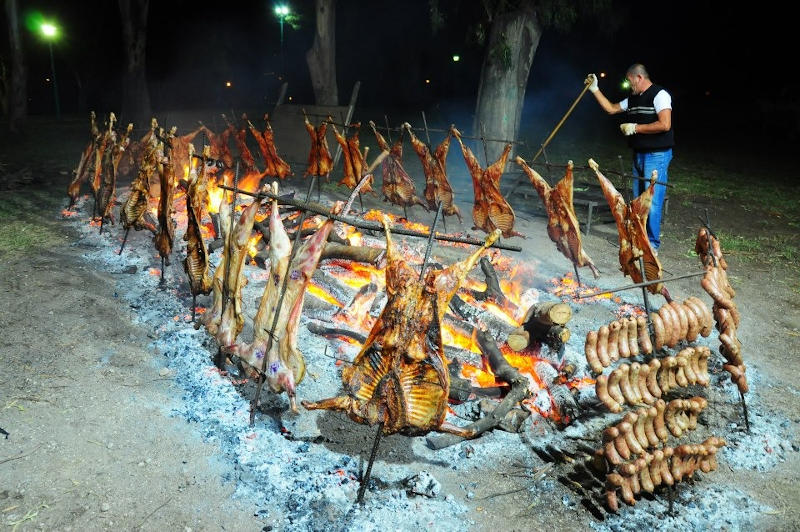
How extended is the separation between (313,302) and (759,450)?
181 inches

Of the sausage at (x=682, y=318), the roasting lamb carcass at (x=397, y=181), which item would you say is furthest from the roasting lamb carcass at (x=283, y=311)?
the roasting lamb carcass at (x=397, y=181)

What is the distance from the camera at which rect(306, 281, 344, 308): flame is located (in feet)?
21.5

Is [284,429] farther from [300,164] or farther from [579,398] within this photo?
[300,164]

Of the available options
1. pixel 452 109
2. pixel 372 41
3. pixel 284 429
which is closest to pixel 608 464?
pixel 284 429

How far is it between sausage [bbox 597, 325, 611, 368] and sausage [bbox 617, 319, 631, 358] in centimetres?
14

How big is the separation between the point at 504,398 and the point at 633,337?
47.2 inches

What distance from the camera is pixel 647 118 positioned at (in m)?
8.06

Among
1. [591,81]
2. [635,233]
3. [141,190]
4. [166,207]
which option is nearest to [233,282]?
[166,207]

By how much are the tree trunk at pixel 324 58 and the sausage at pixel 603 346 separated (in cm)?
1517

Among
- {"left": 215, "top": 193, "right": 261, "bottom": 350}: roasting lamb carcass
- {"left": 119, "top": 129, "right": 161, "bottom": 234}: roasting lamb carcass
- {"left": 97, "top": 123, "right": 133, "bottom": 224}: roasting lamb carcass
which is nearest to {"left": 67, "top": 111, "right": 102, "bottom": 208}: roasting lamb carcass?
{"left": 97, "top": 123, "right": 133, "bottom": 224}: roasting lamb carcass

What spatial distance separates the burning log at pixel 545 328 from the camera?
17.3ft

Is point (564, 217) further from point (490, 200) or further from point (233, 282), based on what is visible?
point (233, 282)

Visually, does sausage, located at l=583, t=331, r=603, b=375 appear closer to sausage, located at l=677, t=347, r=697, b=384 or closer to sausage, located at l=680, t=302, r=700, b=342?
sausage, located at l=677, t=347, r=697, b=384

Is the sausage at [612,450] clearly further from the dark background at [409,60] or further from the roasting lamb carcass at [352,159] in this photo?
the dark background at [409,60]
